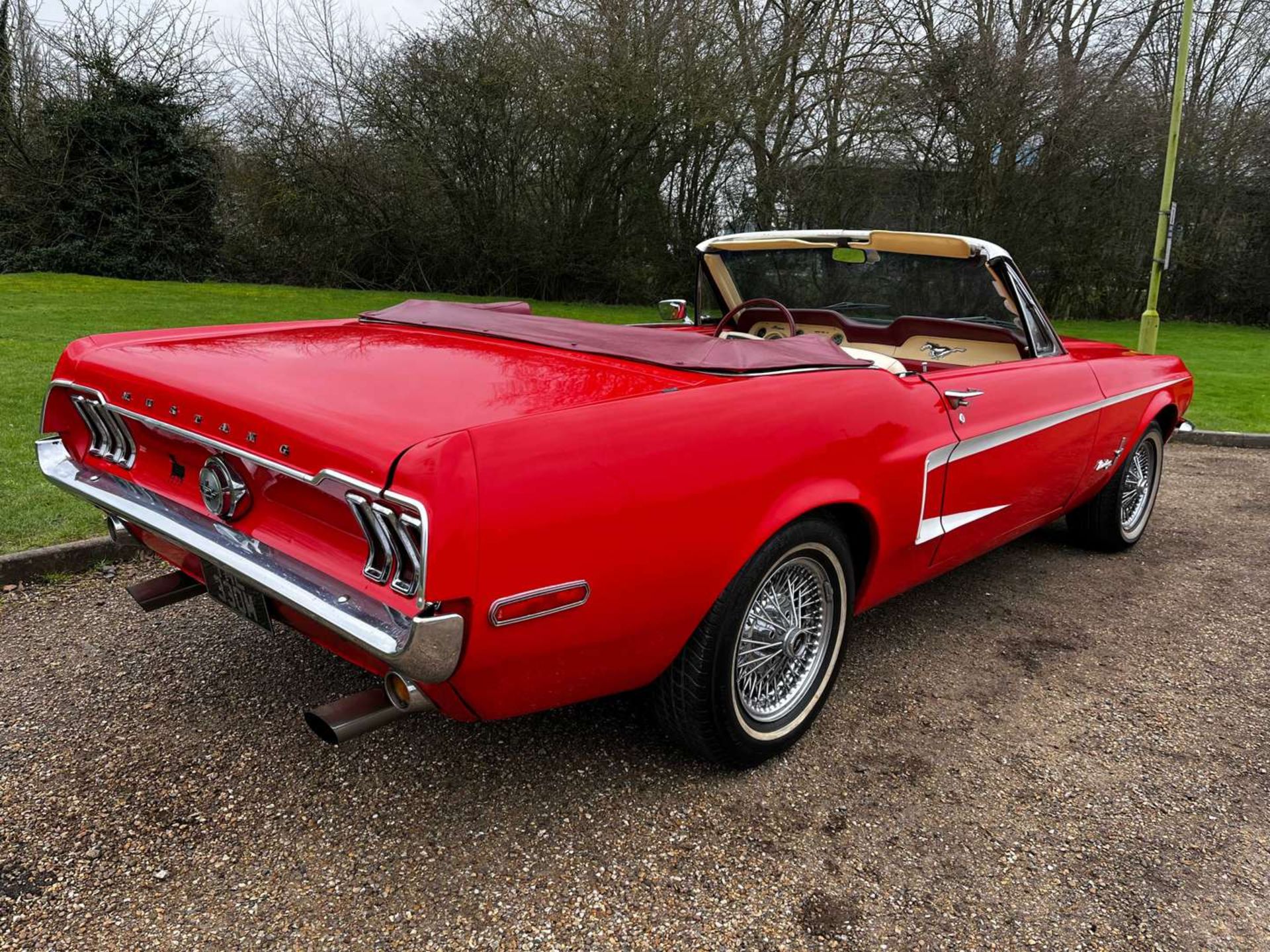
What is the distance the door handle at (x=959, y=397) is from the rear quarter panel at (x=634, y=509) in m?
0.51

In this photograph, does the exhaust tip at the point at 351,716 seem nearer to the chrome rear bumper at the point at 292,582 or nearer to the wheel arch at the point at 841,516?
the chrome rear bumper at the point at 292,582

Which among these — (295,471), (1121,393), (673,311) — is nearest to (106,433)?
(295,471)

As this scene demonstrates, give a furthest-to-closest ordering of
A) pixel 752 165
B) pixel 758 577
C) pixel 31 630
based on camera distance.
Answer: pixel 752 165 < pixel 31 630 < pixel 758 577

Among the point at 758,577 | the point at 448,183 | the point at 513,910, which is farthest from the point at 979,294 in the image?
the point at 448,183

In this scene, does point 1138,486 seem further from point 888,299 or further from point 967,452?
point 967,452

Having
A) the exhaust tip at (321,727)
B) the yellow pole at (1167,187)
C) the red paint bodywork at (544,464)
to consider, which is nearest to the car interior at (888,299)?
the red paint bodywork at (544,464)

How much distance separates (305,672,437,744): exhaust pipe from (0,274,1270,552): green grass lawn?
2.58 m

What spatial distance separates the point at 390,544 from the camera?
5.88ft

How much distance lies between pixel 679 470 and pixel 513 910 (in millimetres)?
1034

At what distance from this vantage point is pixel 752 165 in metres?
15.6

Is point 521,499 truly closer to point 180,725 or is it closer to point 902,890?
point 902,890

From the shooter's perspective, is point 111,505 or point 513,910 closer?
point 513,910

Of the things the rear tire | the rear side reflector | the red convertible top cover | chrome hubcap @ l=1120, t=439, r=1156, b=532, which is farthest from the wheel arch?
chrome hubcap @ l=1120, t=439, r=1156, b=532

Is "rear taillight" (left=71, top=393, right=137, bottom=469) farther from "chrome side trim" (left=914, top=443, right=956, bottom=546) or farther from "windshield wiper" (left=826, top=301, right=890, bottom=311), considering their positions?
"windshield wiper" (left=826, top=301, right=890, bottom=311)
